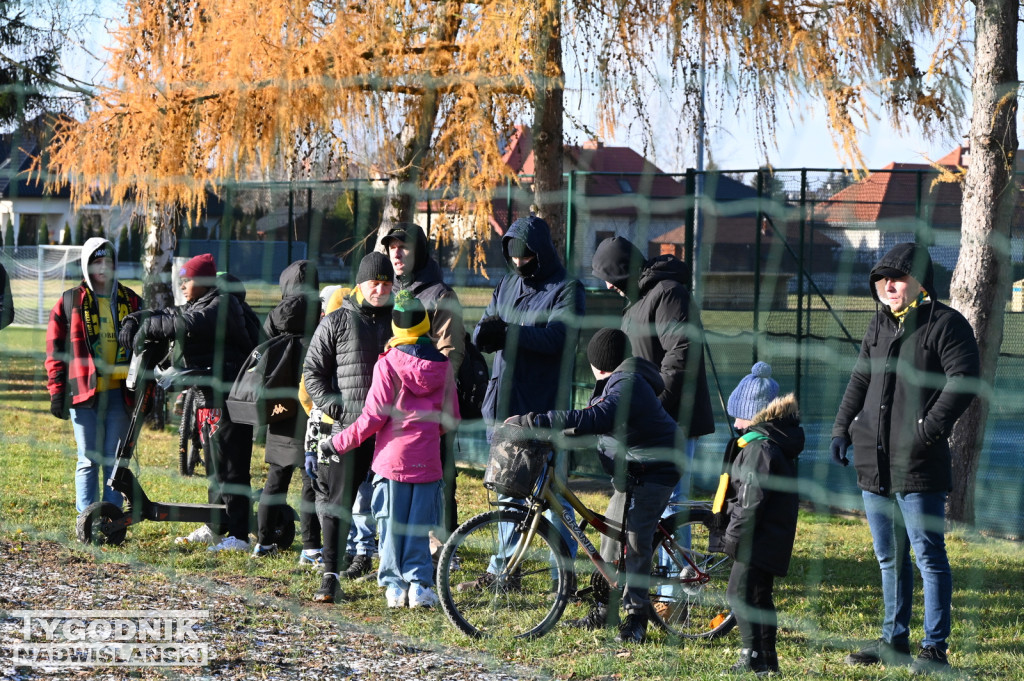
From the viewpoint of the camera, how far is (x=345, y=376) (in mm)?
4527

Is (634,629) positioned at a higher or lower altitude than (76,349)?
lower

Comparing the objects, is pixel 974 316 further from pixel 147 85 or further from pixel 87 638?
pixel 147 85

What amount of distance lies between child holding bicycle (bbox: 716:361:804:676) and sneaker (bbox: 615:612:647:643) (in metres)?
0.43

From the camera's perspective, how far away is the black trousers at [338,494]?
4.48m

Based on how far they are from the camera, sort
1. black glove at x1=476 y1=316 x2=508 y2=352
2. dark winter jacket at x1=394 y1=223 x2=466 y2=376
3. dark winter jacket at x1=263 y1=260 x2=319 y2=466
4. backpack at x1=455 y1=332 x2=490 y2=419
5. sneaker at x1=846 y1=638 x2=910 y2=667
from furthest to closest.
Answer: dark winter jacket at x1=263 y1=260 x2=319 y2=466, backpack at x1=455 y1=332 x2=490 y2=419, dark winter jacket at x1=394 y1=223 x2=466 y2=376, black glove at x1=476 y1=316 x2=508 y2=352, sneaker at x1=846 y1=638 x2=910 y2=667

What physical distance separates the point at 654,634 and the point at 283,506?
1.97 meters

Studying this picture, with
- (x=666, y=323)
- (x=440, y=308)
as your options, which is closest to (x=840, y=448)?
(x=666, y=323)

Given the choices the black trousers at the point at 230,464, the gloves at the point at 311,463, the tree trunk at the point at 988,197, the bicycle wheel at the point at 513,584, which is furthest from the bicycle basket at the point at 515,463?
the tree trunk at the point at 988,197

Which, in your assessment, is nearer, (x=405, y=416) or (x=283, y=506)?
(x=405, y=416)

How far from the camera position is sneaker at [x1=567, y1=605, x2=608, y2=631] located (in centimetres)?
415

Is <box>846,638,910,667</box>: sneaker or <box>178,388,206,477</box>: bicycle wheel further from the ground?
<box>178,388,206,477</box>: bicycle wheel

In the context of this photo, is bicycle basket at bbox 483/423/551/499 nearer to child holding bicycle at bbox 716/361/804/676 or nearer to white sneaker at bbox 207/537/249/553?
child holding bicycle at bbox 716/361/804/676

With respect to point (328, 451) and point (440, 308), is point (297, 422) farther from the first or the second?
point (440, 308)

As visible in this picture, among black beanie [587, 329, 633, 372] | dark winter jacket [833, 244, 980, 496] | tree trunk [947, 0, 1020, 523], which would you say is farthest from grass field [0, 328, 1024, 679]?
black beanie [587, 329, 633, 372]
